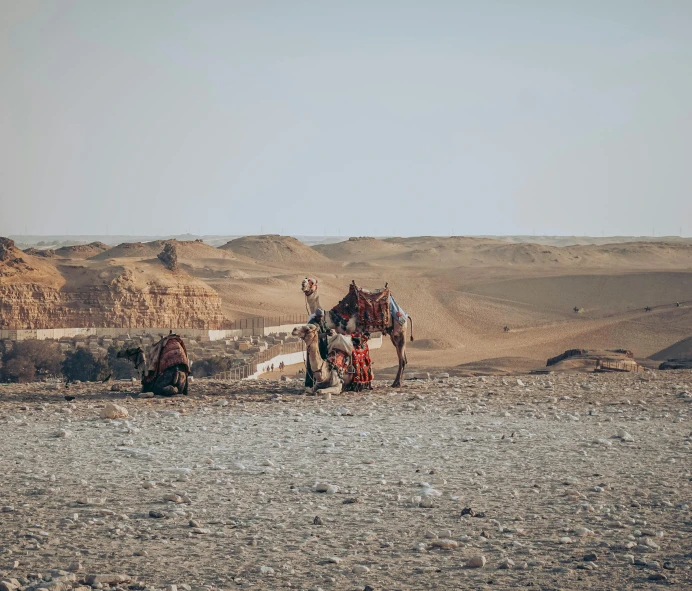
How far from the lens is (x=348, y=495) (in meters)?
9.09

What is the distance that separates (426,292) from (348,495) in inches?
2349

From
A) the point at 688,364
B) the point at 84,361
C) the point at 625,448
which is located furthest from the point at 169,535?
the point at 84,361

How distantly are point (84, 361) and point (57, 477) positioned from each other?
78.5 ft

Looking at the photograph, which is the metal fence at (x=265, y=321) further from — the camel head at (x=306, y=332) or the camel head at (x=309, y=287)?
the camel head at (x=306, y=332)

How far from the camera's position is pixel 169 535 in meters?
7.71

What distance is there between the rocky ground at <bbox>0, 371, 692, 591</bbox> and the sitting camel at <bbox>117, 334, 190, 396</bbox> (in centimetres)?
154

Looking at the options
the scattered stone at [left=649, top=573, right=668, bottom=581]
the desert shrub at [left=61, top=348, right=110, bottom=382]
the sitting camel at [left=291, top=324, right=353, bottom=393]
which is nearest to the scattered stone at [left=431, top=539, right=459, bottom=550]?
the scattered stone at [left=649, top=573, right=668, bottom=581]

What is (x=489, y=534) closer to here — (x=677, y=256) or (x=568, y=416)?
(x=568, y=416)

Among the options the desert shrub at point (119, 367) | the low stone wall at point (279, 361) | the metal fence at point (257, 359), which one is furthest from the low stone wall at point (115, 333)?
the desert shrub at point (119, 367)

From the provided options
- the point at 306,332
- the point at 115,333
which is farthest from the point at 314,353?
the point at 115,333

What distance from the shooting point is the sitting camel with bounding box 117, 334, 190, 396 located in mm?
16594

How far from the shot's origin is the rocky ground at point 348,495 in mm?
6852

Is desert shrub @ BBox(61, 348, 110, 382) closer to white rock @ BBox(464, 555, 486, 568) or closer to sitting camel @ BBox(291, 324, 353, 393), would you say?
sitting camel @ BBox(291, 324, 353, 393)

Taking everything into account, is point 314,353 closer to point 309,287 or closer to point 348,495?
point 309,287
